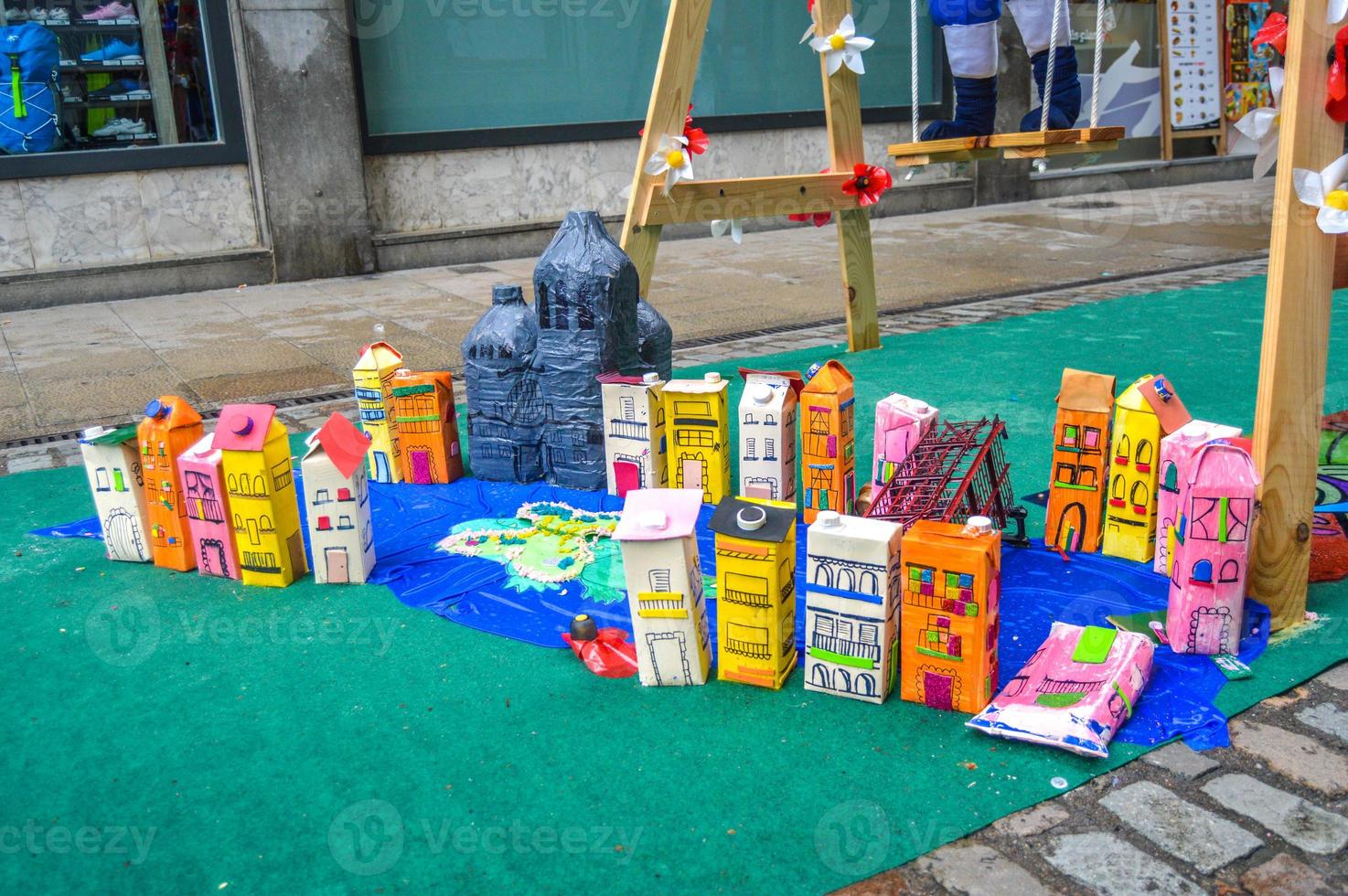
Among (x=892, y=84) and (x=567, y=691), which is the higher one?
(x=892, y=84)

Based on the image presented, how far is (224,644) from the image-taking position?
113 inches

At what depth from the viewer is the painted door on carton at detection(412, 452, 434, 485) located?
3.99m

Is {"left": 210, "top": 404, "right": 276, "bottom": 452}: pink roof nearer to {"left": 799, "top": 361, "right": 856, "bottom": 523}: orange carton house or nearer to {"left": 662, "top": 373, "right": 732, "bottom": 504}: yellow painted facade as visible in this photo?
{"left": 662, "top": 373, "right": 732, "bottom": 504}: yellow painted facade

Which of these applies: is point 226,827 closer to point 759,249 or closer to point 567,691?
point 567,691

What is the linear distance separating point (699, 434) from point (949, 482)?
83 centimetres

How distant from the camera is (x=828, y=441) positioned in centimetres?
336

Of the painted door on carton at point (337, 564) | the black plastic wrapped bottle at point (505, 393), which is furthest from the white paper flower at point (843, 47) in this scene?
the painted door on carton at point (337, 564)

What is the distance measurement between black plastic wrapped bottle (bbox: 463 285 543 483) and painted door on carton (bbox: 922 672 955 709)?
1933 millimetres

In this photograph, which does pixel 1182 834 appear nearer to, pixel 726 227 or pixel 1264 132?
pixel 1264 132

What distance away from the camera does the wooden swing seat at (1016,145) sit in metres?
4.17

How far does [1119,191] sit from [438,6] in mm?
7836

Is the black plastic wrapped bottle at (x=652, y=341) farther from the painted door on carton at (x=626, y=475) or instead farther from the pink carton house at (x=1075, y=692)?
the pink carton house at (x=1075, y=692)

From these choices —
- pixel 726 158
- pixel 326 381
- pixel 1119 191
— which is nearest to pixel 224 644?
pixel 326 381

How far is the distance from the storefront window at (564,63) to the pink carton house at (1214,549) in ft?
25.7
